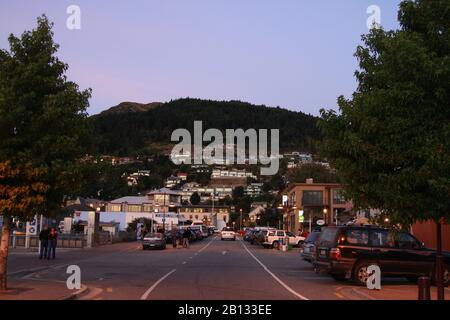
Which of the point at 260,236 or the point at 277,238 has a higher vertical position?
the point at 260,236

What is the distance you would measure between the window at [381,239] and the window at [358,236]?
20cm

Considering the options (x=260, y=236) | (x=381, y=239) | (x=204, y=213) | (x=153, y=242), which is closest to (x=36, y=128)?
(x=381, y=239)

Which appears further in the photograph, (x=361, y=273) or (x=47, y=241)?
(x=47, y=241)

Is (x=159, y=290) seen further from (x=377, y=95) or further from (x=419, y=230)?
(x=419, y=230)

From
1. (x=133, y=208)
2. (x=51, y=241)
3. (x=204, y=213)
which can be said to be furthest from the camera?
(x=204, y=213)

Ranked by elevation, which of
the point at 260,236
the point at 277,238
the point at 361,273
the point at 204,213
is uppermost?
the point at 204,213

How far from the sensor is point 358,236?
2027cm

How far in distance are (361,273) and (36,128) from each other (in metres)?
11.0

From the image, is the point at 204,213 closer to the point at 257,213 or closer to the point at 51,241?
the point at 257,213

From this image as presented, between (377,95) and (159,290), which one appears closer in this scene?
(377,95)

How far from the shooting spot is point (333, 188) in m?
84.6
